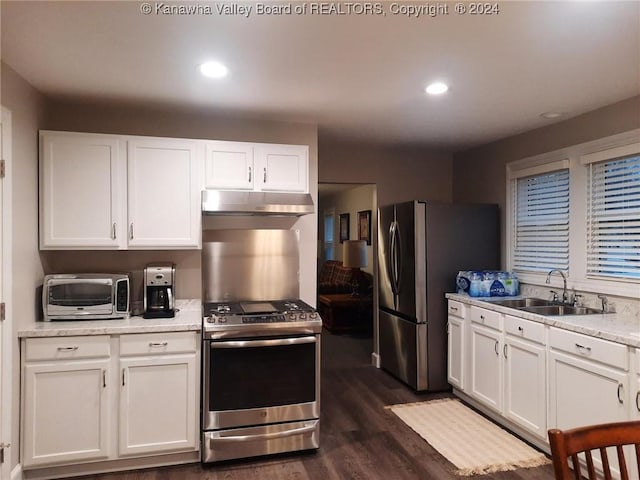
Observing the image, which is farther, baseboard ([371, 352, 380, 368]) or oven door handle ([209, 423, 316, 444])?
baseboard ([371, 352, 380, 368])

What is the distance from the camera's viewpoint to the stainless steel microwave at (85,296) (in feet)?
9.01

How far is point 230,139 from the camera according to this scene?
3.48 metres

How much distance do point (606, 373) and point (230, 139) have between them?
298 centimetres

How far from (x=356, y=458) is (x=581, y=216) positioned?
2.48m

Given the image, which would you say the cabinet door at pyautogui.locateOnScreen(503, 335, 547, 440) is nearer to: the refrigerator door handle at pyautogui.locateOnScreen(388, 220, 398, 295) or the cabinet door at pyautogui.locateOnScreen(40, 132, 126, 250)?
the refrigerator door handle at pyautogui.locateOnScreen(388, 220, 398, 295)

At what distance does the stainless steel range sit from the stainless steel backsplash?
50 cm

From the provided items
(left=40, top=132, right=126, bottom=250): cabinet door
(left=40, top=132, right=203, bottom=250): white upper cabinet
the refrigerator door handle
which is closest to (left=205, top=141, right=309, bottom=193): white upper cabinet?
(left=40, top=132, right=203, bottom=250): white upper cabinet

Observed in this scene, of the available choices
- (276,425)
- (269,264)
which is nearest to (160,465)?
(276,425)

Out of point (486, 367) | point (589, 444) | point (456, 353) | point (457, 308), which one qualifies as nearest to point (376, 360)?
point (456, 353)

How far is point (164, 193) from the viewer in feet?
9.90

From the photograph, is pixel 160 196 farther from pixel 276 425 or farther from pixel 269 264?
pixel 276 425

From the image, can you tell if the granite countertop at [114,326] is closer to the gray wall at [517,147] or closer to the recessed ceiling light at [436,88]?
the recessed ceiling light at [436,88]

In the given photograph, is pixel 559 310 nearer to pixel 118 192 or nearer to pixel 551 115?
pixel 551 115

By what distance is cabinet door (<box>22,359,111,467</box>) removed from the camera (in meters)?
2.53
